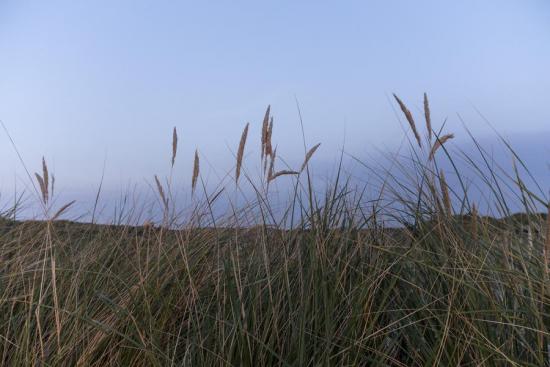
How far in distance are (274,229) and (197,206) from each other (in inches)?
21.0

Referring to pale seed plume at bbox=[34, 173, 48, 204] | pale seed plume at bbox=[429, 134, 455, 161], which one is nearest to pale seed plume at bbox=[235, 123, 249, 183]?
pale seed plume at bbox=[429, 134, 455, 161]

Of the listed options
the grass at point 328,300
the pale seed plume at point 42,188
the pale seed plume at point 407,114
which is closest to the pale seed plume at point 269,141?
the grass at point 328,300

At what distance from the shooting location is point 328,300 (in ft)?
6.13

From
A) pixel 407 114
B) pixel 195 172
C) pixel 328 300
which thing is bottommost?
pixel 328 300

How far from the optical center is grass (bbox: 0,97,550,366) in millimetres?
1673

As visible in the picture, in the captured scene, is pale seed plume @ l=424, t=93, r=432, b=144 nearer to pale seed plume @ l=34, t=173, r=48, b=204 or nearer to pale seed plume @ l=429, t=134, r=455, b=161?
pale seed plume @ l=429, t=134, r=455, b=161

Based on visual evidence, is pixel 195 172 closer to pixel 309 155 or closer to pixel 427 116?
pixel 309 155

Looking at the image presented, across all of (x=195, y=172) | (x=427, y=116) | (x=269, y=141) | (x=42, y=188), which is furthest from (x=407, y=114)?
(x=42, y=188)

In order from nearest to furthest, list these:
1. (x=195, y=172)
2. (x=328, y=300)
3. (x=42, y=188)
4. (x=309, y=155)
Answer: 1. (x=328, y=300)
2. (x=309, y=155)
3. (x=195, y=172)
4. (x=42, y=188)

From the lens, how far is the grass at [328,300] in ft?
5.49

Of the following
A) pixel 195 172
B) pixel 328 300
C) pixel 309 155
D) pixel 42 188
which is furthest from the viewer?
pixel 42 188

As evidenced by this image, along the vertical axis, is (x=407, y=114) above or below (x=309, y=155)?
above

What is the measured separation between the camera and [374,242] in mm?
2418

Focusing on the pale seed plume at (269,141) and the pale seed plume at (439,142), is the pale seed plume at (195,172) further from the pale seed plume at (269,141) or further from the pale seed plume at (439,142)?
the pale seed plume at (439,142)
